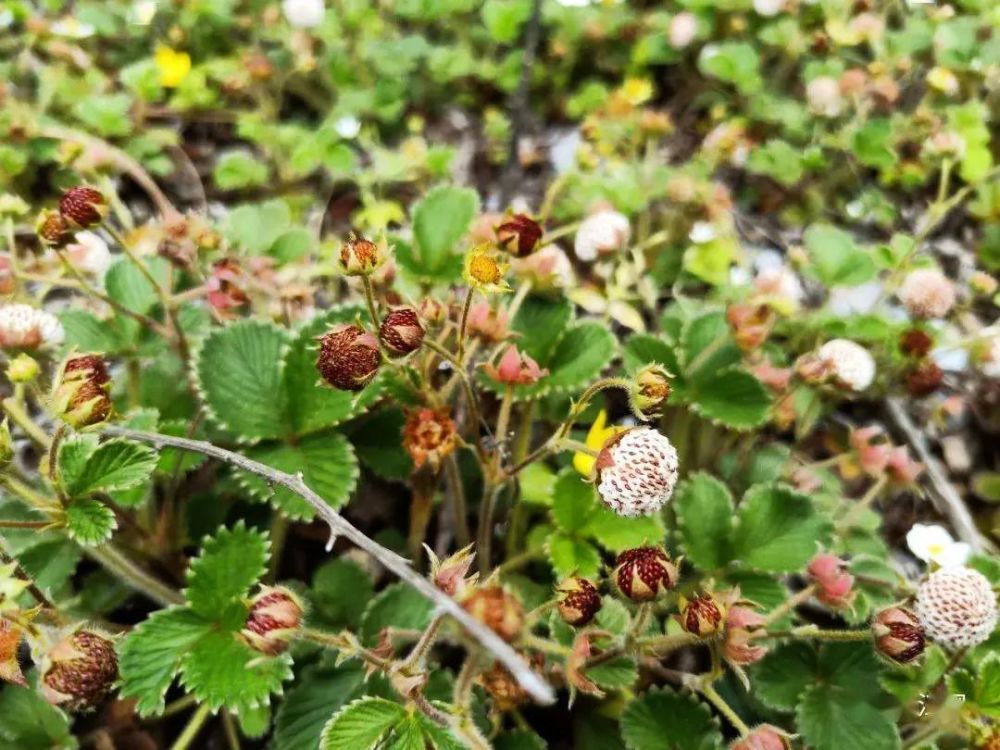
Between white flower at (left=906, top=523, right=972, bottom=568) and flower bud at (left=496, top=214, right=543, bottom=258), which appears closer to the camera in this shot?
flower bud at (left=496, top=214, right=543, bottom=258)

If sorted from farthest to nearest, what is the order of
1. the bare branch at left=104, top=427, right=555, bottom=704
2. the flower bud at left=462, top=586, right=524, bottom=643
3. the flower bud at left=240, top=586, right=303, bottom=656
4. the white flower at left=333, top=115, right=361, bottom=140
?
the white flower at left=333, top=115, right=361, bottom=140 < the flower bud at left=240, top=586, right=303, bottom=656 < the flower bud at left=462, top=586, right=524, bottom=643 < the bare branch at left=104, top=427, right=555, bottom=704

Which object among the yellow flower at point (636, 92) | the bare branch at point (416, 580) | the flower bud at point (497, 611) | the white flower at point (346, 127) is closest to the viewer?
the bare branch at point (416, 580)

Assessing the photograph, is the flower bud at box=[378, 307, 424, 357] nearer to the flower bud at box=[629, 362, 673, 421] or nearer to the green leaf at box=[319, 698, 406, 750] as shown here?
the flower bud at box=[629, 362, 673, 421]

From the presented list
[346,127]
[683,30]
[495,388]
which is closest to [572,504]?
[495,388]

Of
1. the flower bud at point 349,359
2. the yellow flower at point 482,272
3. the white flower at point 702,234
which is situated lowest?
the white flower at point 702,234

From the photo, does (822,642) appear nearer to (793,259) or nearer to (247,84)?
(793,259)

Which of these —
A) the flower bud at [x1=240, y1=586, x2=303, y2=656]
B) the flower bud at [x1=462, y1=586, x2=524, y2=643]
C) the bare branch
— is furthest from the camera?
the flower bud at [x1=240, y1=586, x2=303, y2=656]

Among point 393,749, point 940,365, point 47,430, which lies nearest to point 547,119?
point 940,365

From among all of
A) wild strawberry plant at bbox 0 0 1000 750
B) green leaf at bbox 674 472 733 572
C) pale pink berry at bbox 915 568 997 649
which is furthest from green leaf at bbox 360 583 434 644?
pale pink berry at bbox 915 568 997 649

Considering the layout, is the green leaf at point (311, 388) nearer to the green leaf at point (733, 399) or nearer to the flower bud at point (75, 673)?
the flower bud at point (75, 673)

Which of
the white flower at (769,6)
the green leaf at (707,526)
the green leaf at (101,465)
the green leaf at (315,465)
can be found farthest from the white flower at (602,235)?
the white flower at (769,6)
